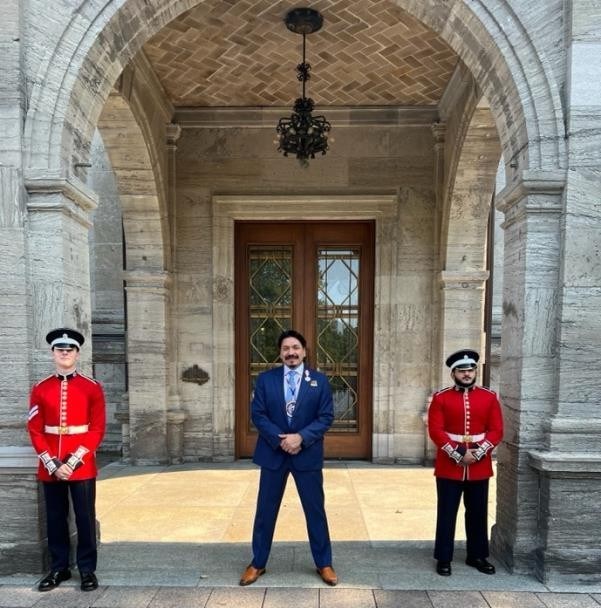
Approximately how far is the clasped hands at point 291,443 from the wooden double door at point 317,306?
3641mm

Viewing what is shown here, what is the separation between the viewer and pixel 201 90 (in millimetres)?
6230

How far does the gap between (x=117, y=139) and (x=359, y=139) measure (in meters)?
2.94

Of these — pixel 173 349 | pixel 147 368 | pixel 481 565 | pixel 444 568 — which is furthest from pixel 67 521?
pixel 173 349

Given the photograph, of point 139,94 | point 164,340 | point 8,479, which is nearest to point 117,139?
point 139,94

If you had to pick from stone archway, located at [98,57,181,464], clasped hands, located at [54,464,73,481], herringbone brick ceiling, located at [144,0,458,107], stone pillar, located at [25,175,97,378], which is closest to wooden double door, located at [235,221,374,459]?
stone archway, located at [98,57,181,464]

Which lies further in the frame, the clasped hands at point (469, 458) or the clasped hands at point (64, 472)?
the clasped hands at point (469, 458)

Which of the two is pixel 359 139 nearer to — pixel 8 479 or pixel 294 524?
pixel 294 524

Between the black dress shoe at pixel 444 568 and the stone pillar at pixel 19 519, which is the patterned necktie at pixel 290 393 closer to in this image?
the black dress shoe at pixel 444 568

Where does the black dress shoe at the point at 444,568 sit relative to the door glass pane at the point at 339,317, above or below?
below

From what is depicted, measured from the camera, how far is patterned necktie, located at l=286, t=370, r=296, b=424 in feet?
11.3

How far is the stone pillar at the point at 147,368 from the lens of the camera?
6.63 m

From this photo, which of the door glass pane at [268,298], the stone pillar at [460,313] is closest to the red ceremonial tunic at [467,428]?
the stone pillar at [460,313]

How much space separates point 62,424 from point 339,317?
4281 millimetres

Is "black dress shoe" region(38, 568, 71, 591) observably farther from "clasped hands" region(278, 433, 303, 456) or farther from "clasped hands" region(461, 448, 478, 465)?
"clasped hands" region(461, 448, 478, 465)
